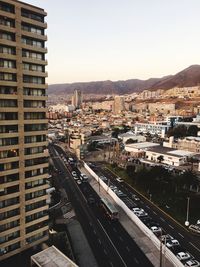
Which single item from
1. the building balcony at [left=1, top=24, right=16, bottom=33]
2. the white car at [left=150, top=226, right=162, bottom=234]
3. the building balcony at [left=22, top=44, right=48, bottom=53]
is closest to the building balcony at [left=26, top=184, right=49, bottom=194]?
the building balcony at [left=22, top=44, right=48, bottom=53]

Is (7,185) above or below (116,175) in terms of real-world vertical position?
above

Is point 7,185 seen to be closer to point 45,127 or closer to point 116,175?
point 45,127

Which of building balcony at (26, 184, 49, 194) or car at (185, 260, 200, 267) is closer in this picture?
car at (185, 260, 200, 267)

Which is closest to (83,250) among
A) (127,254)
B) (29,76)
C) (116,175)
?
(127,254)

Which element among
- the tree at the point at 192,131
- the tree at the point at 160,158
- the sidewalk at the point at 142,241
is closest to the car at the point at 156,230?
the sidewalk at the point at 142,241

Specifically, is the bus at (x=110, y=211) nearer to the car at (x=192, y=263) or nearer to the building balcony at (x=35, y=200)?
the building balcony at (x=35, y=200)

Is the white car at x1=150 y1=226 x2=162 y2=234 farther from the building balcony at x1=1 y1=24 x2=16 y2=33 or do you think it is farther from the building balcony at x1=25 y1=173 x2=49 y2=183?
the building balcony at x1=1 y1=24 x2=16 y2=33
